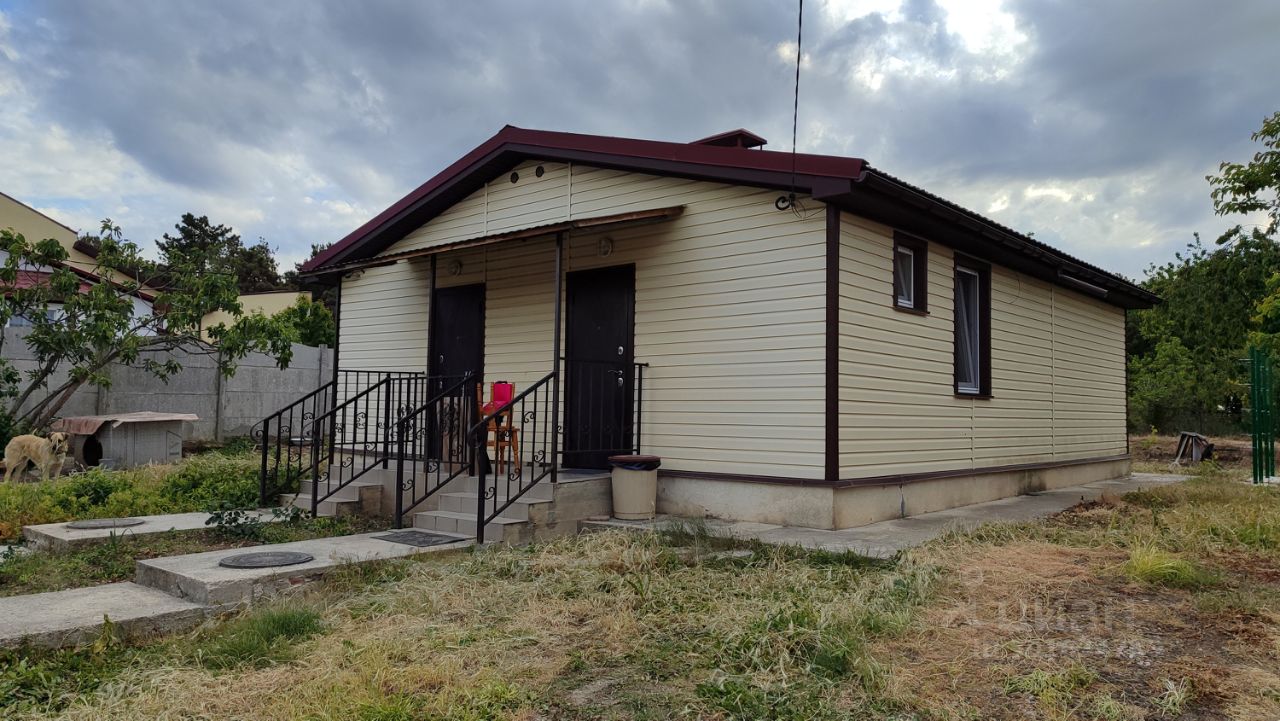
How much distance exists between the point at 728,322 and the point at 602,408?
58.2 inches

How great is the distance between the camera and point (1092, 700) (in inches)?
118

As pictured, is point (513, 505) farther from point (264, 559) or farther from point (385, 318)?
point (385, 318)

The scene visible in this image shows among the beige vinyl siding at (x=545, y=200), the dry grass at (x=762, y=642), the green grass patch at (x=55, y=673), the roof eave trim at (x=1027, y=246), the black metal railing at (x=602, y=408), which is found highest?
the beige vinyl siding at (x=545, y=200)

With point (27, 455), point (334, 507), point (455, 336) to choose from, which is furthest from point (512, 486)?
point (27, 455)

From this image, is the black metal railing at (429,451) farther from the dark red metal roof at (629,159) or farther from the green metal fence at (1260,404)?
the green metal fence at (1260,404)

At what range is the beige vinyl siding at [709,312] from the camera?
266 inches

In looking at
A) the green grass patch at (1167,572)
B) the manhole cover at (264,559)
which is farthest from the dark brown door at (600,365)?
the green grass patch at (1167,572)

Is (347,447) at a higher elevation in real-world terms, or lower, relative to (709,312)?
lower

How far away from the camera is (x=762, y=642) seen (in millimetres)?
3547

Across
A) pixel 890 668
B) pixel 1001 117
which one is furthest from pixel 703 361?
pixel 1001 117

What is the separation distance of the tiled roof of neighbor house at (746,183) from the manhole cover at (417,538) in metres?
3.72

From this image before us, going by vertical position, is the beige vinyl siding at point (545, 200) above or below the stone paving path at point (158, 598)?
Result: above

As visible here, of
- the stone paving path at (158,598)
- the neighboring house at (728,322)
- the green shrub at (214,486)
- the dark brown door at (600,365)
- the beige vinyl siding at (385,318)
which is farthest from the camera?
the beige vinyl siding at (385,318)

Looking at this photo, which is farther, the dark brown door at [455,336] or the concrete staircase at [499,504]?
the dark brown door at [455,336]
